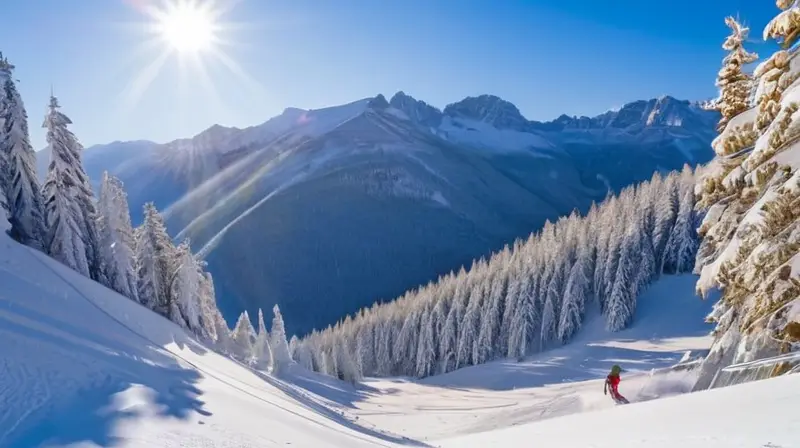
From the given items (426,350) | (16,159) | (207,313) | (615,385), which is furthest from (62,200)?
(426,350)

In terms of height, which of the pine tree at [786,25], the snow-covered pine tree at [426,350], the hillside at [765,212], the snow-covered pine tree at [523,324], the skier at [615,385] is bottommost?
the snow-covered pine tree at [426,350]

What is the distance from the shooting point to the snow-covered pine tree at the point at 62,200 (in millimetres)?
27828

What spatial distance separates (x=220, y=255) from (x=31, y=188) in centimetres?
15849

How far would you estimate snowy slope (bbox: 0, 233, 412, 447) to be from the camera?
8391 mm

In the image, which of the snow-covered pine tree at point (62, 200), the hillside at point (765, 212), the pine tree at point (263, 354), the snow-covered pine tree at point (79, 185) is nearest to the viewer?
the hillside at point (765, 212)

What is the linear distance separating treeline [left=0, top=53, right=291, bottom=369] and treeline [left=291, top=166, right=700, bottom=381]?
2538 centimetres

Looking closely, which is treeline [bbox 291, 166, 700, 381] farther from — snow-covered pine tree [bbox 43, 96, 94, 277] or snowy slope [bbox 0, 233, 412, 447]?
snowy slope [bbox 0, 233, 412, 447]

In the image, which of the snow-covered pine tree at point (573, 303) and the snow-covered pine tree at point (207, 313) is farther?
the snow-covered pine tree at point (573, 303)

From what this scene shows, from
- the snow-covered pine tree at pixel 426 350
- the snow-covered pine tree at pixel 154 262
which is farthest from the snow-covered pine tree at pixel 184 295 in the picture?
the snow-covered pine tree at pixel 426 350

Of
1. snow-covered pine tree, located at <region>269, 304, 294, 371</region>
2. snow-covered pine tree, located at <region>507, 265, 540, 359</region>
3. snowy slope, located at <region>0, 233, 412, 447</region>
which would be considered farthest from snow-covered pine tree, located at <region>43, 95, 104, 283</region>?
snow-covered pine tree, located at <region>507, 265, 540, 359</region>

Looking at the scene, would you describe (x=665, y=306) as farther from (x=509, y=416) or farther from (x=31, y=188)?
(x=31, y=188)

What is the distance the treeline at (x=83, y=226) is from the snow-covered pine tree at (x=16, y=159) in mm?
44

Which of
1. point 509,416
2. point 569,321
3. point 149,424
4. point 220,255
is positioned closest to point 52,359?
point 149,424

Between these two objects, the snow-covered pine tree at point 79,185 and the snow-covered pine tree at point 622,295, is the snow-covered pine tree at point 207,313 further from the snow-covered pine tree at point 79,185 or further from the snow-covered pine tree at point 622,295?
the snow-covered pine tree at point 622,295
